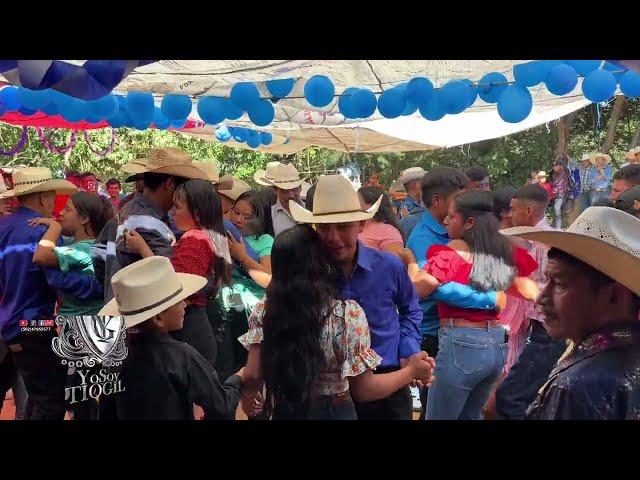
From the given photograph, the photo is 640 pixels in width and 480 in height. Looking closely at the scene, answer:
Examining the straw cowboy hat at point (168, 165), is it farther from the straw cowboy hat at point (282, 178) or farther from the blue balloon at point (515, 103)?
the blue balloon at point (515, 103)

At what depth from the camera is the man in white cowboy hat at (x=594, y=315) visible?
1.47m

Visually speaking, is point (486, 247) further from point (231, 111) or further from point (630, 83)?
point (231, 111)

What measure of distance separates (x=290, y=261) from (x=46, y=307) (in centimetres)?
202

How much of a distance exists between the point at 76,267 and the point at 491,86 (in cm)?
283

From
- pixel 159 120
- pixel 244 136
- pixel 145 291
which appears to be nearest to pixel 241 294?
pixel 145 291

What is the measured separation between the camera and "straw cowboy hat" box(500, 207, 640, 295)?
5.21 ft

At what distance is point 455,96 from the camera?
432 centimetres

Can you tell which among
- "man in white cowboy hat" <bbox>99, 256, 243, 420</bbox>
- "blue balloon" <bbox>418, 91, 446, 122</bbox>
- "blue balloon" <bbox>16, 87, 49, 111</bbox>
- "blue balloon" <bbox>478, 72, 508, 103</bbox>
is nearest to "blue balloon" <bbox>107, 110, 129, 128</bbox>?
"blue balloon" <bbox>16, 87, 49, 111</bbox>

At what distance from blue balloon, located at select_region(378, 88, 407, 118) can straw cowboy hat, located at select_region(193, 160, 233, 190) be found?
49.1 inches

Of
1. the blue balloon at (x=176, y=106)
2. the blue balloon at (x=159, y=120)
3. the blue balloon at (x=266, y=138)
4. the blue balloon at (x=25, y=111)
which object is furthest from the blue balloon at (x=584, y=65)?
the blue balloon at (x=266, y=138)

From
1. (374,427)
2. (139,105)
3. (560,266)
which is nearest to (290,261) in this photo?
(374,427)

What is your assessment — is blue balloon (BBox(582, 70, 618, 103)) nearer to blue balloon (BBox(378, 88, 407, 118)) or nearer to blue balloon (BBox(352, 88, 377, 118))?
blue balloon (BBox(378, 88, 407, 118))

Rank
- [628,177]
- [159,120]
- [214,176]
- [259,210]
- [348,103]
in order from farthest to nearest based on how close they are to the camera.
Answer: [159,120] → [628,177] → [348,103] → [259,210] → [214,176]

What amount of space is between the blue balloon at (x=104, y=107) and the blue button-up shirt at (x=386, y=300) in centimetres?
325
